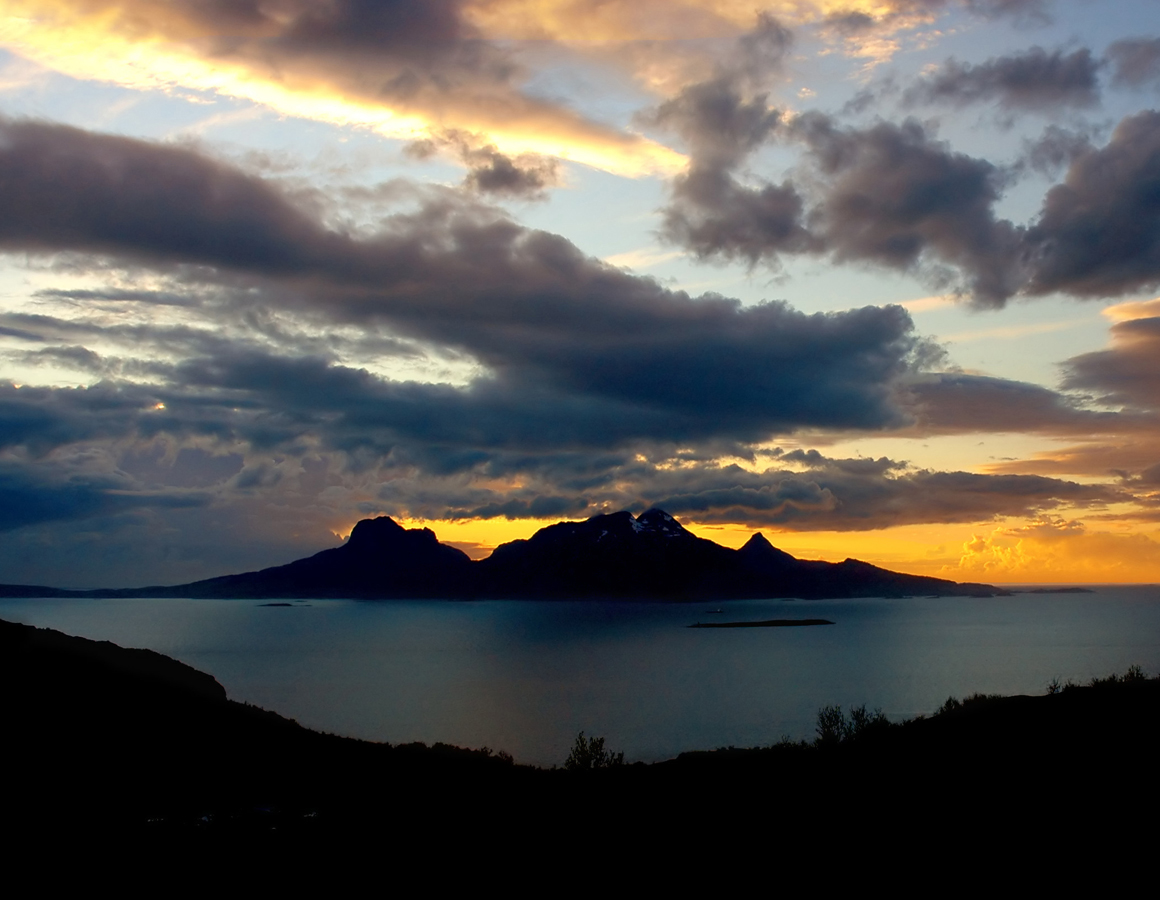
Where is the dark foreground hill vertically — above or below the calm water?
above

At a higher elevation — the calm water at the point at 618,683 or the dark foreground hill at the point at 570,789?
the dark foreground hill at the point at 570,789

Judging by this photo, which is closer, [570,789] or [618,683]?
[570,789]

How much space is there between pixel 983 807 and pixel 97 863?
20957mm

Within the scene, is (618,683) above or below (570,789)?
below

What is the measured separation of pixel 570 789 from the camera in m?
28.4

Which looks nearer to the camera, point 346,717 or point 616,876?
point 616,876

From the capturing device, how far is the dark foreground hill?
1922 centimetres

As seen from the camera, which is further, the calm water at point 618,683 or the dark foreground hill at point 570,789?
the calm water at point 618,683

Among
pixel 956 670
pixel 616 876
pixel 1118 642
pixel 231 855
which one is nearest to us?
pixel 616 876

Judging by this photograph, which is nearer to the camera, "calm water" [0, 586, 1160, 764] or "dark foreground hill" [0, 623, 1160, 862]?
"dark foreground hill" [0, 623, 1160, 862]

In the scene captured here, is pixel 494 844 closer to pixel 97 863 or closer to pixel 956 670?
pixel 97 863

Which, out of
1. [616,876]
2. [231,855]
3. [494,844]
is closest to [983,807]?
[616,876]

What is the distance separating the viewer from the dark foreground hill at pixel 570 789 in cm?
1922

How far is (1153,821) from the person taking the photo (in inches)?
733
